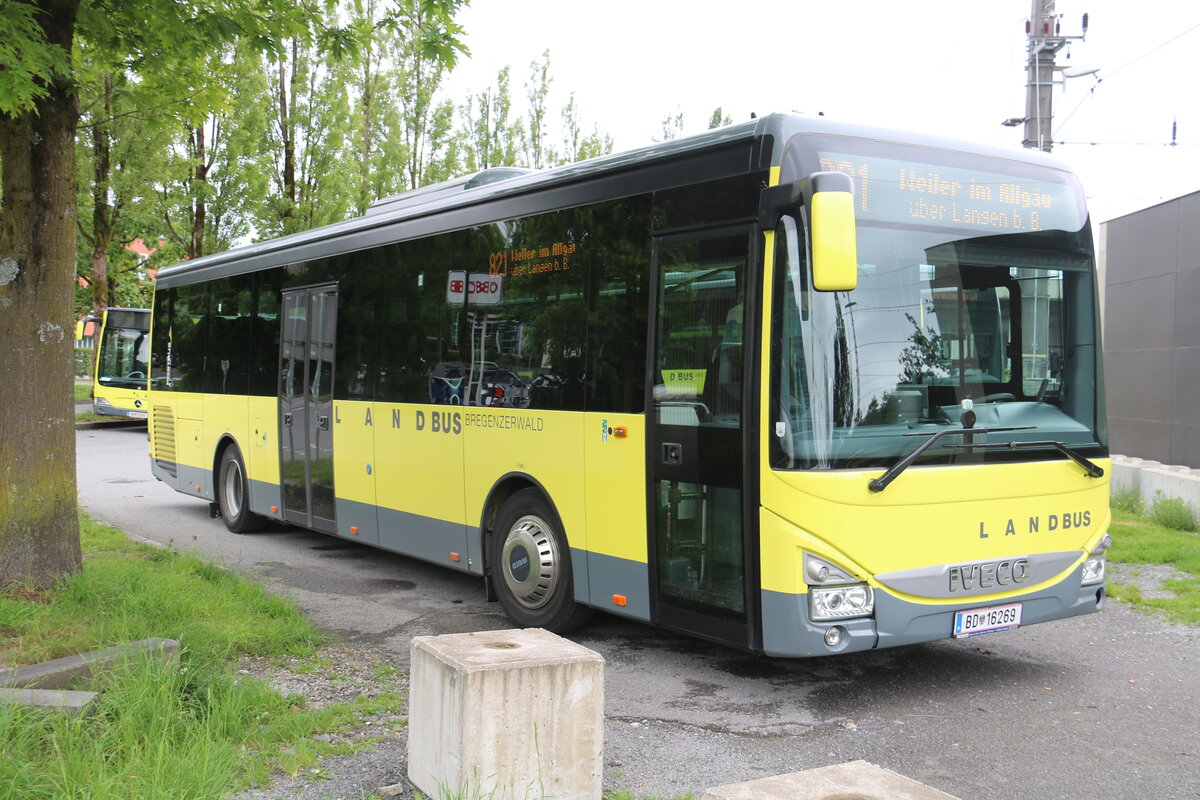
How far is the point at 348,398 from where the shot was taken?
9.84 meters

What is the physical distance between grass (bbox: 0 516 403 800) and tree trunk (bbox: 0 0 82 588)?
1.14 feet

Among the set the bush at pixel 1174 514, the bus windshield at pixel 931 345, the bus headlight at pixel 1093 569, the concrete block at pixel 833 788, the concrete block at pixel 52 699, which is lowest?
the bush at pixel 1174 514

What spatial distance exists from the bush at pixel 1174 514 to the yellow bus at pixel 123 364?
76.6ft

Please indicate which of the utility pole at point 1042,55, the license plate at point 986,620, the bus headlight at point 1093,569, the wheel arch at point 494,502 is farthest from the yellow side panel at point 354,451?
the utility pole at point 1042,55

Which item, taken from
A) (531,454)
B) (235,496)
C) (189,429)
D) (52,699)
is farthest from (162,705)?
(189,429)

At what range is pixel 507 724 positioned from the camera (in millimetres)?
4047

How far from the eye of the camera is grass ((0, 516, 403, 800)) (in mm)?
4098

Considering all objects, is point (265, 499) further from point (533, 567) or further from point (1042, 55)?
point (1042, 55)

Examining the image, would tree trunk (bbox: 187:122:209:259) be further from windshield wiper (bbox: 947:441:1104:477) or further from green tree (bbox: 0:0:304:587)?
windshield wiper (bbox: 947:441:1104:477)

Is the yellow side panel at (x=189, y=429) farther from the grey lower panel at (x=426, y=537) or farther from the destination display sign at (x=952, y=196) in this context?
the destination display sign at (x=952, y=196)

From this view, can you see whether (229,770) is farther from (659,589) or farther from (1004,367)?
(1004,367)

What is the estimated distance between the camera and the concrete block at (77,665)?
5.00 m

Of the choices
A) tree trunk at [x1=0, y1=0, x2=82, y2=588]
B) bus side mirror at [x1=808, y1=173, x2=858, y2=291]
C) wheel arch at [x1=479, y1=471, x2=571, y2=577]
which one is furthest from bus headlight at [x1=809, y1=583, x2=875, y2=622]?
tree trunk at [x1=0, y1=0, x2=82, y2=588]

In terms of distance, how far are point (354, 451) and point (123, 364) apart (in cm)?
2065
